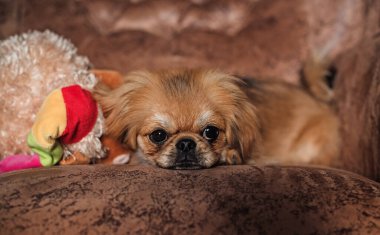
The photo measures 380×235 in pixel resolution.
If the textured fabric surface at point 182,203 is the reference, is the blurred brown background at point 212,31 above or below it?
above

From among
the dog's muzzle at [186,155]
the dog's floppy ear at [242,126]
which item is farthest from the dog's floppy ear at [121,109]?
the dog's floppy ear at [242,126]

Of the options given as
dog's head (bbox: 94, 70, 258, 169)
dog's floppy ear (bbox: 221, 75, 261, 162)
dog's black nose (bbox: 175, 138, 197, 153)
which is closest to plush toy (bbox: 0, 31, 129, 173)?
dog's head (bbox: 94, 70, 258, 169)

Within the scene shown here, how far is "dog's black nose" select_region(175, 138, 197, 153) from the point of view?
1.61 m

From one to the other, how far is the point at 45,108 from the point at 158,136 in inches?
16.1

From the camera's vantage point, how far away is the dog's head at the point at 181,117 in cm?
164

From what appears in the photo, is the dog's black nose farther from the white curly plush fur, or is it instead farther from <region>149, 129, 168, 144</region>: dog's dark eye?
the white curly plush fur

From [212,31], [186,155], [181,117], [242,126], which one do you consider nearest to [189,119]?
[181,117]

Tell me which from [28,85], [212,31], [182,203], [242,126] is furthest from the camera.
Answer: [212,31]

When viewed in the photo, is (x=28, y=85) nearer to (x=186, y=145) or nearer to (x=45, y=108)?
(x=45, y=108)

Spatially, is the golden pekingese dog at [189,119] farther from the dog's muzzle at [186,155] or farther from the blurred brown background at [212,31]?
the blurred brown background at [212,31]

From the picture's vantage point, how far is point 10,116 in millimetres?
1569

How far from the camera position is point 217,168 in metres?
1.42

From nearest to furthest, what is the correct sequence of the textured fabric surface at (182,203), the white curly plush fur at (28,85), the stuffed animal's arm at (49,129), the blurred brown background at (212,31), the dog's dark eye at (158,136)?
the textured fabric surface at (182,203)
the stuffed animal's arm at (49,129)
the white curly plush fur at (28,85)
the dog's dark eye at (158,136)
the blurred brown background at (212,31)

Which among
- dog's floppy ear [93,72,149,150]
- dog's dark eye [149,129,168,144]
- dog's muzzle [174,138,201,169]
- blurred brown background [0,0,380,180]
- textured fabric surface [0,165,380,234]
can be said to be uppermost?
blurred brown background [0,0,380,180]
